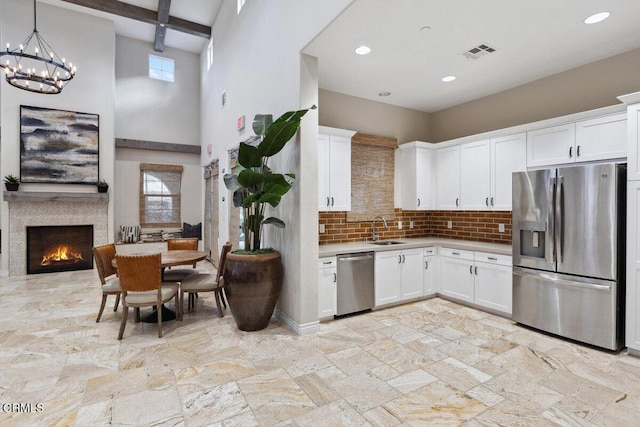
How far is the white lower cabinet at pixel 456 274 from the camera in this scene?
445cm

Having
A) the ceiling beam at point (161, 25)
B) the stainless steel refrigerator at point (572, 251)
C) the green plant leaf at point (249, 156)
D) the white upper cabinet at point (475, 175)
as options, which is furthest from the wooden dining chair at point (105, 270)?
the ceiling beam at point (161, 25)

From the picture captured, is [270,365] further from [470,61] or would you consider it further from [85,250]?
[85,250]

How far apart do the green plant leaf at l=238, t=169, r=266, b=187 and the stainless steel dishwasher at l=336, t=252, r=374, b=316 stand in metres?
1.39

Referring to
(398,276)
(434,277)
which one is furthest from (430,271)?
(398,276)

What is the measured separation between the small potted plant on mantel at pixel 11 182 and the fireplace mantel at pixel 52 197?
0.29ft

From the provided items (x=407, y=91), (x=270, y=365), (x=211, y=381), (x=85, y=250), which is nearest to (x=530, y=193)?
(x=407, y=91)

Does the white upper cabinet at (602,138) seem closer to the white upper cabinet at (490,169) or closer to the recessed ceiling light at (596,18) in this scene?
the white upper cabinet at (490,169)

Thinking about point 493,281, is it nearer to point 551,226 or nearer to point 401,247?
point 551,226

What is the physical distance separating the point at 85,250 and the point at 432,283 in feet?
23.8

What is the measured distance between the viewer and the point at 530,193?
12.1 ft

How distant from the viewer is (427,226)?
587 cm

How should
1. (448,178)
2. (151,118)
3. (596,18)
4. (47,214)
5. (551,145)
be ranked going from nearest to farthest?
(596,18) < (551,145) < (448,178) < (47,214) < (151,118)

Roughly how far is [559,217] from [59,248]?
8894 millimetres

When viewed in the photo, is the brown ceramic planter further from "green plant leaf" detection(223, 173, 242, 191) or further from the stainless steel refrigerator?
the stainless steel refrigerator
